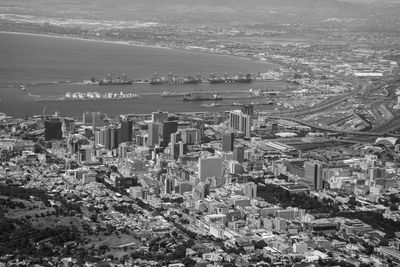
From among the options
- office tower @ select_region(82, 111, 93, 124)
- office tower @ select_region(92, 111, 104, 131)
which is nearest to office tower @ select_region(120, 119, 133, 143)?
office tower @ select_region(92, 111, 104, 131)

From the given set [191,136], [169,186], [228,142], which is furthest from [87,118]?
[169,186]

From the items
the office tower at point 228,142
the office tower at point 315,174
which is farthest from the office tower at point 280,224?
the office tower at point 228,142

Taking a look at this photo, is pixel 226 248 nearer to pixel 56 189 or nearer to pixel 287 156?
pixel 56 189

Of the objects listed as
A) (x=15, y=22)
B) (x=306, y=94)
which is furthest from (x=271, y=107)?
(x=15, y=22)

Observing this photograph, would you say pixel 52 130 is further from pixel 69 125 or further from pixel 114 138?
pixel 114 138

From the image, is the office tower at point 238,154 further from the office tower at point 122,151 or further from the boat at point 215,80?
the boat at point 215,80

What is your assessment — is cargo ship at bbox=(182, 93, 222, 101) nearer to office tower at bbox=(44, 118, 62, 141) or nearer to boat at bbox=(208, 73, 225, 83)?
boat at bbox=(208, 73, 225, 83)
